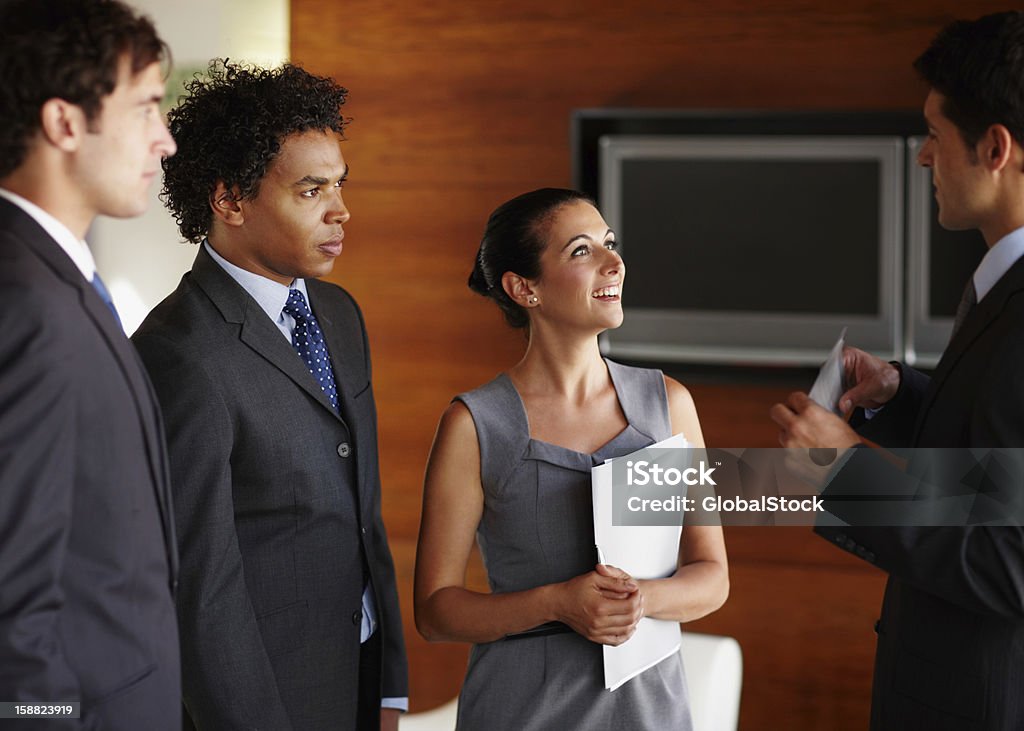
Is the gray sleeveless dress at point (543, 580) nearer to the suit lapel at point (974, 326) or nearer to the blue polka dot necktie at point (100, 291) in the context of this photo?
the suit lapel at point (974, 326)

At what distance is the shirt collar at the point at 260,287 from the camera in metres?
1.83

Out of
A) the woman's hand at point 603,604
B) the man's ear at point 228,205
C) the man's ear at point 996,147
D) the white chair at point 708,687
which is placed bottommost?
the white chair at point 708,687

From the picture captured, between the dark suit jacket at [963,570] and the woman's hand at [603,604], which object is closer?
the dark suit jacket at [963,570]

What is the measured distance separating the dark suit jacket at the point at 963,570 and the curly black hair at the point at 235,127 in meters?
1.01

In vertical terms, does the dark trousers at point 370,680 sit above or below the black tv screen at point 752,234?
below

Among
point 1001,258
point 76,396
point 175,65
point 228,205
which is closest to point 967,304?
point 1001,258

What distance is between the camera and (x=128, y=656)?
1219 mm

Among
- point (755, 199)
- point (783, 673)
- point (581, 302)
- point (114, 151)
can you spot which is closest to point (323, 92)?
point (581, 302)

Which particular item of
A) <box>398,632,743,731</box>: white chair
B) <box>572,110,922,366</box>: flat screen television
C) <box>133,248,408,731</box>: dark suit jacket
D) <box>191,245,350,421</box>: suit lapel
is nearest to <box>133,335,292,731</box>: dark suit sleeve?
<box>133,248,408,731</box>: dark suit jacket

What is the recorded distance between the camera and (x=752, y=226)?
3.72m

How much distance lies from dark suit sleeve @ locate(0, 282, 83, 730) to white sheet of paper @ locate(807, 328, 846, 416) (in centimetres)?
110

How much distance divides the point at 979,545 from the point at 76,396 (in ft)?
3.72

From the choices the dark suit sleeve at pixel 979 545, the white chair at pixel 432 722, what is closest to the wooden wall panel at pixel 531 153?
the white chair at pixel 432 722

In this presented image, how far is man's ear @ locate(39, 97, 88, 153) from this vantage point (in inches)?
46.4
